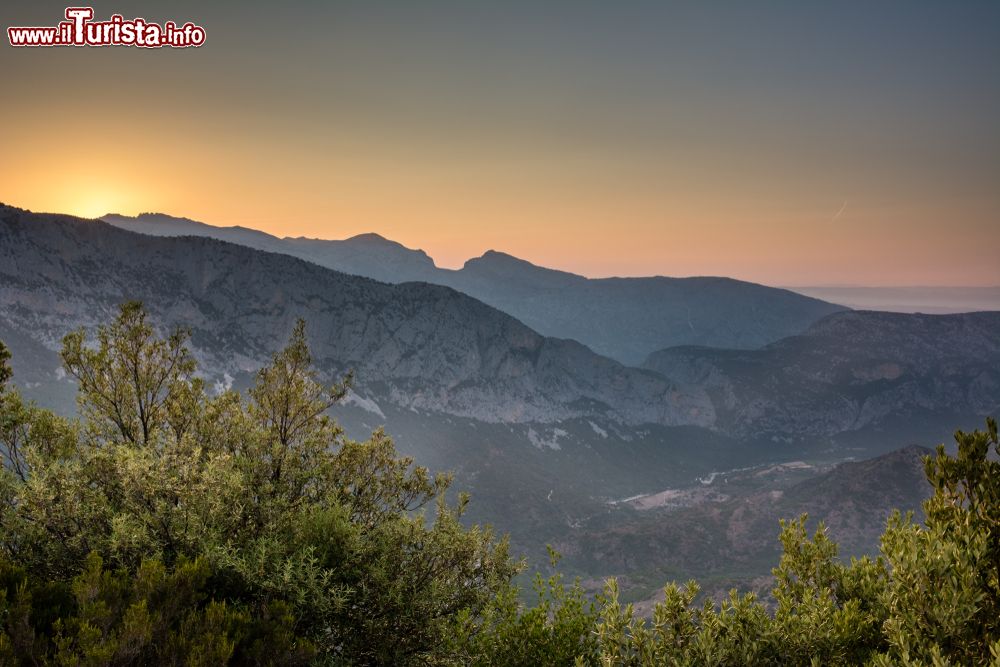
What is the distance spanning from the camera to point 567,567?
193m

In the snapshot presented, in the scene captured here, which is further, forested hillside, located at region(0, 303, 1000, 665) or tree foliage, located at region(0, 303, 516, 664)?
tree foliage, located at region(0, 303, 516, 664)

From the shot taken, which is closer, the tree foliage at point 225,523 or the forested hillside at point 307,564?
the forested hillside at point 307,564

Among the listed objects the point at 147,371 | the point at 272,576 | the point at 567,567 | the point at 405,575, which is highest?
the point at 147,371

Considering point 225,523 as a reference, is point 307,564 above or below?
below

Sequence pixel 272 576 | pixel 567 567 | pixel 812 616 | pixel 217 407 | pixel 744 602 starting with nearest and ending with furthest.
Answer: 1. pixel 812 616
2. pixel 744 602
3. pixel 272 576
4. pixel 217 407
5. pixel 567 567

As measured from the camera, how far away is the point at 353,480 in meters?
27.1

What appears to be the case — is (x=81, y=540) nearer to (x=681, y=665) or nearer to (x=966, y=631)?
(x=681, y=665)

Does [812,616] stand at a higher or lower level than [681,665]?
higher

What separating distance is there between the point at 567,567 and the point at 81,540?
195792 mm

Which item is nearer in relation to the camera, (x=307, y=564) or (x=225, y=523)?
(x=307, y=564)

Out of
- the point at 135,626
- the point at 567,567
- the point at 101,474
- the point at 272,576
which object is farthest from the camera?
the point at 567,567

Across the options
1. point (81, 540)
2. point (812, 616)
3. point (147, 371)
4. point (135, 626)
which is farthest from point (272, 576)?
point (812, 616)

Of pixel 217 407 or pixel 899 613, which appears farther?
pixel 217 407

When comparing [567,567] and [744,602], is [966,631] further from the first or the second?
[567,567]
